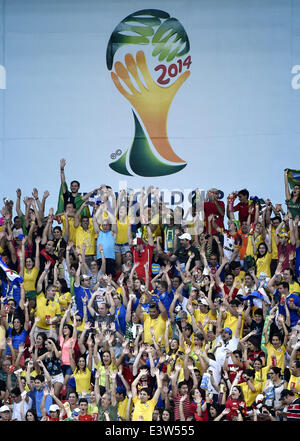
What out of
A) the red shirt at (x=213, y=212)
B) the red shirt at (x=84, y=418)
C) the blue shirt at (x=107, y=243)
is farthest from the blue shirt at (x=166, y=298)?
the red shirt at (x=84, y=418)

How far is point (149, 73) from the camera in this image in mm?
19156

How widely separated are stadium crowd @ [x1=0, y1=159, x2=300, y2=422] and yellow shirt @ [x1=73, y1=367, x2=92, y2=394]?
1cm

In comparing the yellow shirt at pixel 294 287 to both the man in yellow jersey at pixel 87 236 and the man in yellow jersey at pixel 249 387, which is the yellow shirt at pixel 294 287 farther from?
the man in yellow jersey at pixel 87 236

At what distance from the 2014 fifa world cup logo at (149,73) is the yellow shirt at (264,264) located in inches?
124

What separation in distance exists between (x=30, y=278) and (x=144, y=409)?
3.12m

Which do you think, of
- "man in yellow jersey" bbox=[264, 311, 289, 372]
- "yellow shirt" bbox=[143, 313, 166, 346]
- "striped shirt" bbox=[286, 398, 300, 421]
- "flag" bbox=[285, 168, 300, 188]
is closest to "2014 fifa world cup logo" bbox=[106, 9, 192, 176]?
"flag" bbox=[285, 168, 300, 188]

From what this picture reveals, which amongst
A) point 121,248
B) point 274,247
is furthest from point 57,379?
point 274,247

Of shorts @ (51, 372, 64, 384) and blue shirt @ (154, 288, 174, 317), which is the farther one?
blue shirt @ (154, 288, 174, 317)

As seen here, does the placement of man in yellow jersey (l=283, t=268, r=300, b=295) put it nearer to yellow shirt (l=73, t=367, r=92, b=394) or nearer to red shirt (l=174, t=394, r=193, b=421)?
red shirt (l=174, t=394, r=193, b=421)

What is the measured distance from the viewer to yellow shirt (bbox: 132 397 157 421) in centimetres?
1449

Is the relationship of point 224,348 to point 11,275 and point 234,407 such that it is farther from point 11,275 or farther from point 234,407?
point 11,275

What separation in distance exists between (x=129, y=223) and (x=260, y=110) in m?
3.42

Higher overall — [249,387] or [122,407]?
[249,387]
